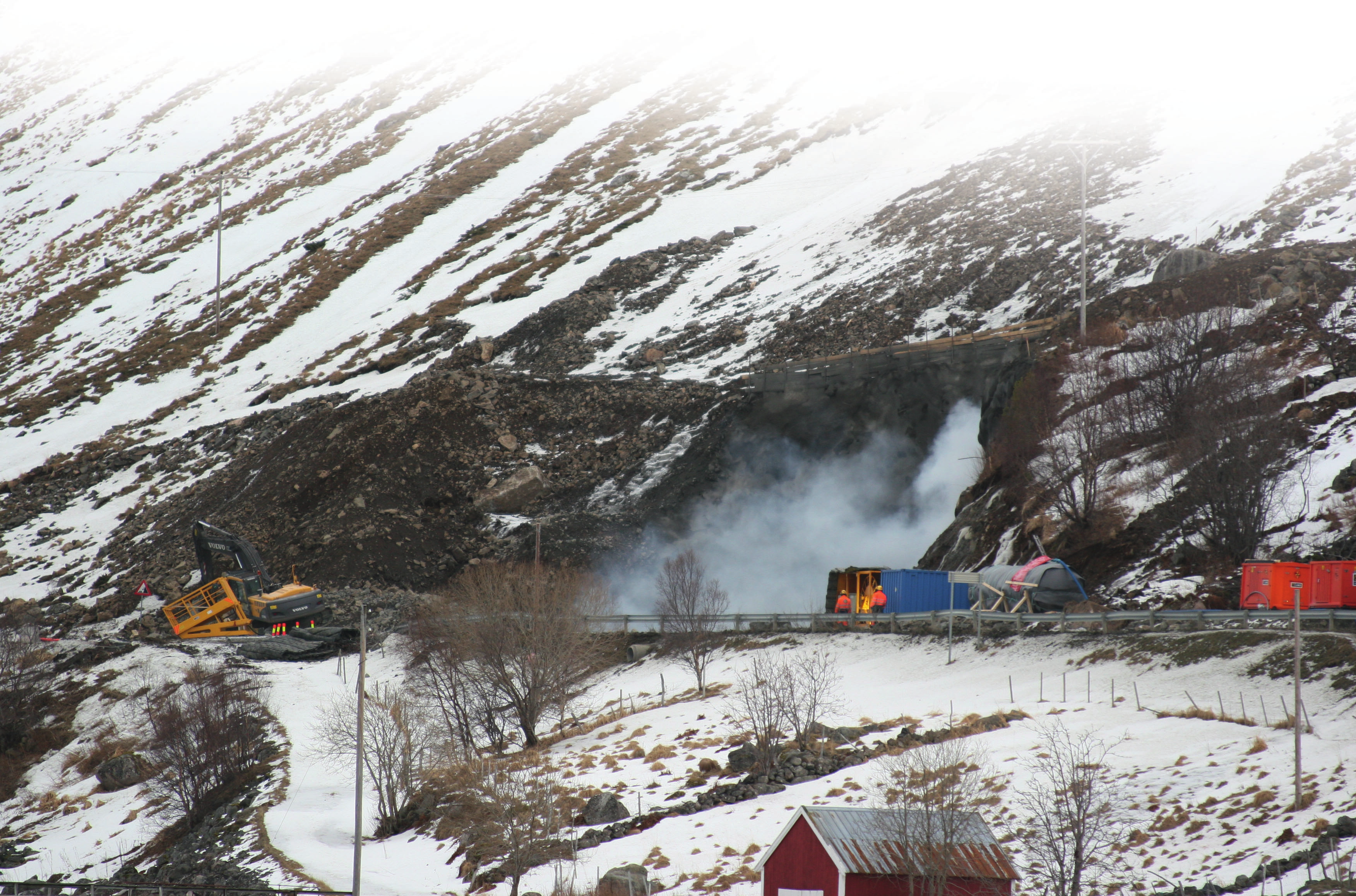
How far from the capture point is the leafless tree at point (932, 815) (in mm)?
19516

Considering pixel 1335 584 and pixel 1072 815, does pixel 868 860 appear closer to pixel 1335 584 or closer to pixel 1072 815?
pixel 1072 815

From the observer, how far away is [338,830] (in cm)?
3381

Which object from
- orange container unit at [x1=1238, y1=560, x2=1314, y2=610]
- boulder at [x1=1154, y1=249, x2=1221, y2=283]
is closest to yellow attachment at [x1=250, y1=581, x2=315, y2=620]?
orange container unit at [x1=1238, y1=560, x2=1314, y2=610]

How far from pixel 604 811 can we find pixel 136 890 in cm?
1245

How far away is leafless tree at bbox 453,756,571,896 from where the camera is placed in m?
25.9

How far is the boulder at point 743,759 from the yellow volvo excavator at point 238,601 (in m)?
27.0

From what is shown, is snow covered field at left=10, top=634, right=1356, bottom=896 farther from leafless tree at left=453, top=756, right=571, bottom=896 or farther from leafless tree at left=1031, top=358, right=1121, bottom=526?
leafless tree at left=1031, top=358, right=1121, bottom=526

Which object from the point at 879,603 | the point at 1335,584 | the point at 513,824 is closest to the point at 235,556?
the point at 879,603

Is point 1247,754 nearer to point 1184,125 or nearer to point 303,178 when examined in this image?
point 1184,125

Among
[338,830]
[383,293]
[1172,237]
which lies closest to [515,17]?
[383,293]

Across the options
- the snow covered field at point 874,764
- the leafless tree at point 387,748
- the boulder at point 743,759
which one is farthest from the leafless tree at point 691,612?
the leafless tree at point 387,748

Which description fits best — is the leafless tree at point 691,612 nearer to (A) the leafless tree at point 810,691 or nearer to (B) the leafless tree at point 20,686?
(A) the leafless tree at point 810,691

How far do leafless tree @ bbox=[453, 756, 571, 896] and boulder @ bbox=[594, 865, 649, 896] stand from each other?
7.23ft

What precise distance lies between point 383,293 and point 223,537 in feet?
163
